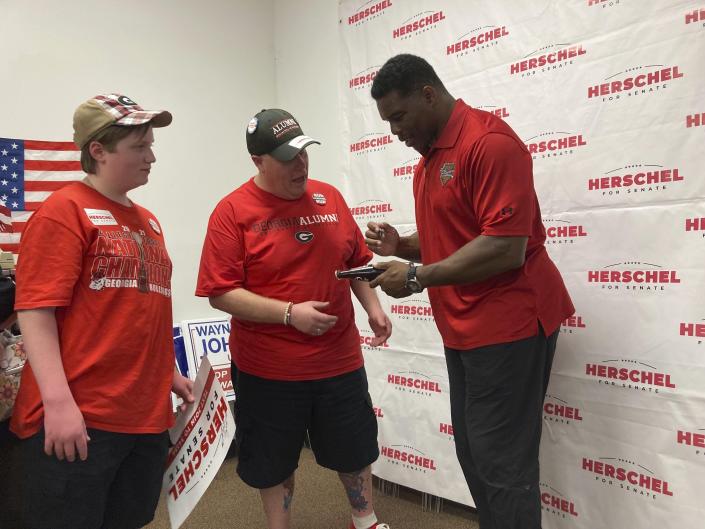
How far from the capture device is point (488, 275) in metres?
1.32

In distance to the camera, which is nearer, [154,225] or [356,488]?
[154,225]

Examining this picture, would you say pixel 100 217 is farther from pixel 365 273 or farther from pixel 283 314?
pixel 365 273

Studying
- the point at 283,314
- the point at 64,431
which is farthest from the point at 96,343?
the point at 283,314

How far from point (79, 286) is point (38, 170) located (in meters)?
1.70

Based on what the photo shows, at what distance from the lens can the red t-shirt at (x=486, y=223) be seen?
1284mm

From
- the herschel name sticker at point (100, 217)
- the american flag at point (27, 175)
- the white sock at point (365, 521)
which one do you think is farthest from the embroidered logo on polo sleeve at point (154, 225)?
the american flag at point (27, 175)

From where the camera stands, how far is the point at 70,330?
1.18 m

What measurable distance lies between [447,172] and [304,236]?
1.65ft

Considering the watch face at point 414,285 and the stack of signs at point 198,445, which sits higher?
the watch face at point 414,285

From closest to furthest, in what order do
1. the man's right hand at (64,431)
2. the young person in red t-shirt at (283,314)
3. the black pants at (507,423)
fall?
the man's right hand at (64,431)
the black pants at (507,423)
the young person in red t-shirt at (283,314)

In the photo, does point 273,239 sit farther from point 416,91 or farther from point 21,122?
point 21,122

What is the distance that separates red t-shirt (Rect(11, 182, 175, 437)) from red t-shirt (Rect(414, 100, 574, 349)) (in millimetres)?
809

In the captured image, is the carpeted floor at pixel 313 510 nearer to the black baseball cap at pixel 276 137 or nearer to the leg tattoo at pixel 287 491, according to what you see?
the leg tattoo at pixel 287 491

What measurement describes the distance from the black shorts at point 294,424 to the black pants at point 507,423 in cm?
43
